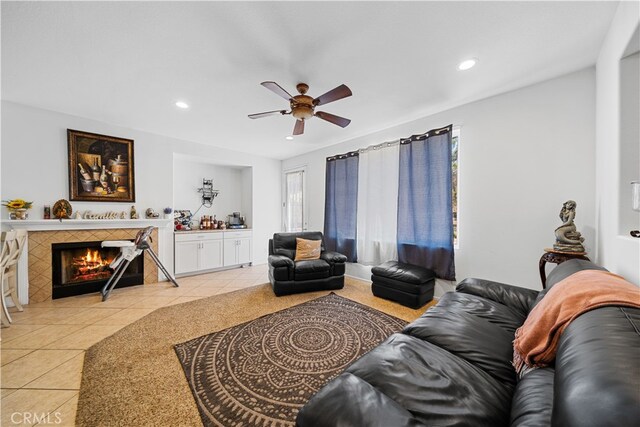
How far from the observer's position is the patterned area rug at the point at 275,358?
1.47 m

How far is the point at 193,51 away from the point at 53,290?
374 cm

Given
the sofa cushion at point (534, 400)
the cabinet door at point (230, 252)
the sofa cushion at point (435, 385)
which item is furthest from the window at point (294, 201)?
the sofa cushion at point (534, 400)

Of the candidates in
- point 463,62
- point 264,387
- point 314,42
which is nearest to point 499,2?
point 463,62

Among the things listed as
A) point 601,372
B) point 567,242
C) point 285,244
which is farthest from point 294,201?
point 601,372

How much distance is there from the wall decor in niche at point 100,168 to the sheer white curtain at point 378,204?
12.6 feet

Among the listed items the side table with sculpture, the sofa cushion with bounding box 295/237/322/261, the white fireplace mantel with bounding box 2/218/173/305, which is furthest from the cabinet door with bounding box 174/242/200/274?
the side table with sculpture

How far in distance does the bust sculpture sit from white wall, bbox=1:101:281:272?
4.84 m

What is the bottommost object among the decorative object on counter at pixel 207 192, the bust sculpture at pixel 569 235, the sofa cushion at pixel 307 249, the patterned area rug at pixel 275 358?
the patterned area rug at pixel 275 358

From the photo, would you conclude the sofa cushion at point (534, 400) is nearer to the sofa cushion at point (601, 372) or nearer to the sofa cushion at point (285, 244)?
the sofa cushion at point (601, 372)

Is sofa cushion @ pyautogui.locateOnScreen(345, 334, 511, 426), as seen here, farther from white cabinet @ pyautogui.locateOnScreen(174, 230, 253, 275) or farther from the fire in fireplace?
the fire in fireplace

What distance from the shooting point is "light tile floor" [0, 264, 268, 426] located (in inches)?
57.4

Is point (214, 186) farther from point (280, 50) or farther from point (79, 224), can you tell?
point (280, 50)

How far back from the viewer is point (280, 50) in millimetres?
1927

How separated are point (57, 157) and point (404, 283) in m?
5.02
